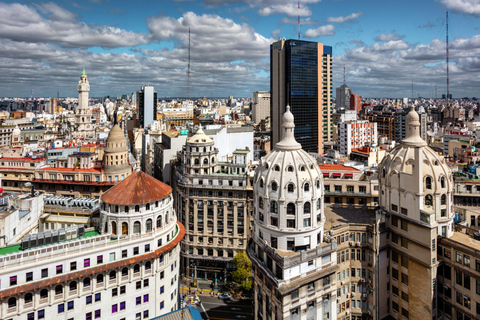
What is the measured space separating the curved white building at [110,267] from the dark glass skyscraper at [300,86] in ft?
449

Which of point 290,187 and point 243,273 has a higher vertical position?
point 290,187

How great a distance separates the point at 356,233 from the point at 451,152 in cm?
12250

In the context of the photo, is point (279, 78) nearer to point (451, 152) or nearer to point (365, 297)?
point (451, 152)

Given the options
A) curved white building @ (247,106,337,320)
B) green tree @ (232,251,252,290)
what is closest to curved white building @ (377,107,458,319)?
curved white building @ (247,106,337,320)

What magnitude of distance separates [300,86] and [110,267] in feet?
509

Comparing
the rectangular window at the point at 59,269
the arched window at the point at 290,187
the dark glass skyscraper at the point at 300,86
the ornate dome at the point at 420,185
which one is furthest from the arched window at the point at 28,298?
the dark glass skyscraper at the point at 300,86

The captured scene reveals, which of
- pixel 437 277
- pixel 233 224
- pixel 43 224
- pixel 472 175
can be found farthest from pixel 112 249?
pixel 472 175

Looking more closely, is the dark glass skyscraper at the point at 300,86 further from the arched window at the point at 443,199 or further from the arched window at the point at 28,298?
the arched window at the point at 28,298

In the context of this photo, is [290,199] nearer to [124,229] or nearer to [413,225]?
[413,225]

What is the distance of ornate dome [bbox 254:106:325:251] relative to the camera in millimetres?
49562

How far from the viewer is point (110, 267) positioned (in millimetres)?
53938

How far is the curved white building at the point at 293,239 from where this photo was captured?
157ft

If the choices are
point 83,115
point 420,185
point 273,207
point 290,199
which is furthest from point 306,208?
point 83,115

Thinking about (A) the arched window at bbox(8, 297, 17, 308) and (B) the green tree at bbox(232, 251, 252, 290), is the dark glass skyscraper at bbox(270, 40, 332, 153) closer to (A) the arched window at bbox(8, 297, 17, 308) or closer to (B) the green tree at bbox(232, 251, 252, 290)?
(B) the green tree at bbox(232, 251, 252, 290)
